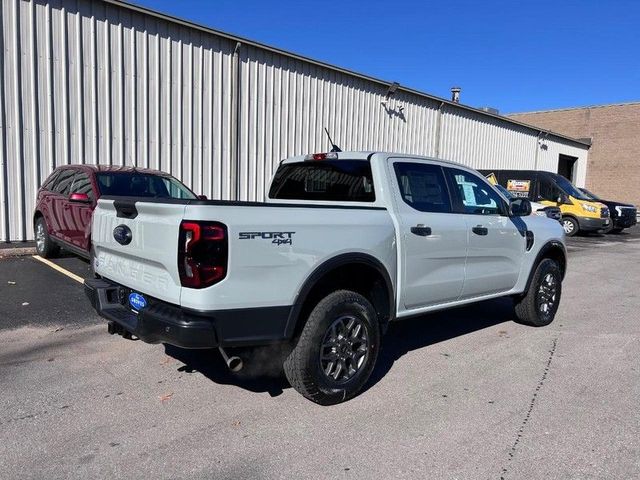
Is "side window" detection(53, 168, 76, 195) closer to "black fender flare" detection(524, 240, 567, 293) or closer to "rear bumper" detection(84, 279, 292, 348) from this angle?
"rear bumper" detection(84, 279, 292, 348)

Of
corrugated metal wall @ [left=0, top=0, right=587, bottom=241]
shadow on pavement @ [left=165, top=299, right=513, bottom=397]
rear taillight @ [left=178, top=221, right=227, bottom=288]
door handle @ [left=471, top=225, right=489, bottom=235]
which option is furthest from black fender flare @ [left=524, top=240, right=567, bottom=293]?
corrugated metal wall @ [left=0, top=0, right=587, bottom=241]

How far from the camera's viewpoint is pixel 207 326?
10.5 ft

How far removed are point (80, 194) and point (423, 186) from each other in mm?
4622

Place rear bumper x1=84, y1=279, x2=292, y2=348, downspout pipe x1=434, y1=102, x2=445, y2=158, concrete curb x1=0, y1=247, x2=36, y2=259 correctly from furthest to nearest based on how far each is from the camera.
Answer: downspout pipe x1=434, y1=102, x2=445, y2=158 → concrete curb x1=0, y1=247, x2=36, y2=259 → rear bumper x1=84, y1=279, x2=292, y2=348

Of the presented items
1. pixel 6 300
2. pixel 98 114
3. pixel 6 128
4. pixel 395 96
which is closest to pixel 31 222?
pixel 6 128

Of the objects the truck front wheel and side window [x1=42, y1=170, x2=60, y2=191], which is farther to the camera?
the truck front wheel

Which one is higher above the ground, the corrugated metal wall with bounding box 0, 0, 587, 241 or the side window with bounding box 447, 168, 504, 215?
the corrugated metal wall with bounding box 0, 0, 587, 241

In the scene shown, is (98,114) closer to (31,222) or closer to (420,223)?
(31,222)

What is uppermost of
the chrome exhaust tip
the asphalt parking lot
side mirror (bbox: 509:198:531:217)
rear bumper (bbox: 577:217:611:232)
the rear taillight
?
side mirror (bbox: 509:198:531:217)

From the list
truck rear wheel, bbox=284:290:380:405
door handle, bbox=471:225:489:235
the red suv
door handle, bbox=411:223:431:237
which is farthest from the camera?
the red suv

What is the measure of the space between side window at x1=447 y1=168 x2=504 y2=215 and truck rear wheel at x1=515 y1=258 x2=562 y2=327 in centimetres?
118

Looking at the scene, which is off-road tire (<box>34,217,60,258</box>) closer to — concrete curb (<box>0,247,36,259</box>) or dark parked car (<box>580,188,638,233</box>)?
concrete curb (<box>0,247,36,259</box>)

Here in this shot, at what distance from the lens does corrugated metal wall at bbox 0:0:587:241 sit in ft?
32.1

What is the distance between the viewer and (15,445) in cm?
319
